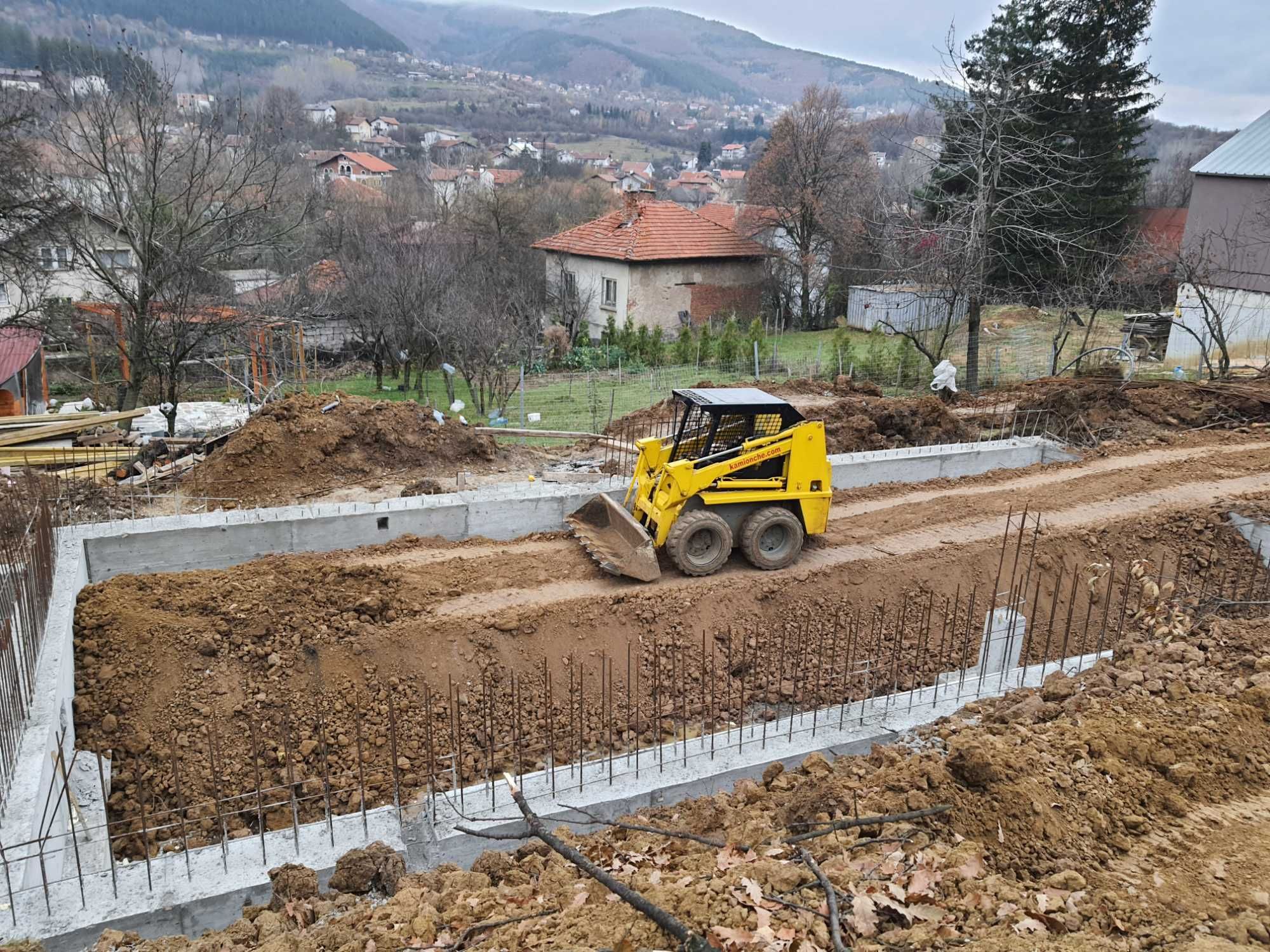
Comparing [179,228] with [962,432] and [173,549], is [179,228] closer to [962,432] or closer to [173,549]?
[173,549]

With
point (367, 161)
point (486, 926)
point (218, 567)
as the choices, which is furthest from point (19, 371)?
point (367, 161)

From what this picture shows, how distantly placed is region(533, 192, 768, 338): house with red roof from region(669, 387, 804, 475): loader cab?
19902mm

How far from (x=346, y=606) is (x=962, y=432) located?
10907 millimetres

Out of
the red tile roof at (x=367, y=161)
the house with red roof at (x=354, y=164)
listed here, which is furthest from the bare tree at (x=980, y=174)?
the red tile roof at (x=367, y=161)

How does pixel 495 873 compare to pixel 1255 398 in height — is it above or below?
below

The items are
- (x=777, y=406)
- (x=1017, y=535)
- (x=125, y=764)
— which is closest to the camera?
(x=125, y=764)

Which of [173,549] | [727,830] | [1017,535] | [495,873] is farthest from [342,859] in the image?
[1017,535]

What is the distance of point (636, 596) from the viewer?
9156 millimetres

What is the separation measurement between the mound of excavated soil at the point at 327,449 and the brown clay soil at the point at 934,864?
809 centimetres

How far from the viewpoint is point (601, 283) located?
100 ft

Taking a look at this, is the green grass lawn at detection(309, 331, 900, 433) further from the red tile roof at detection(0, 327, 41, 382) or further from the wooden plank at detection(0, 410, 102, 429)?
the wooden plank at detection(0, 410, 102, 429)

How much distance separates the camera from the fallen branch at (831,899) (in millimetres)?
3719

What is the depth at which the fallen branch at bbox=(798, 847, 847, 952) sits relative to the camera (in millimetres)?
3719

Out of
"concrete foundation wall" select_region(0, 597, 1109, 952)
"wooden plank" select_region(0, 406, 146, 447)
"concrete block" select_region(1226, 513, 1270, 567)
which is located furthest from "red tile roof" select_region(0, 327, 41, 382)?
"concrete block" select_region(1226, 513, 1270, 567)
